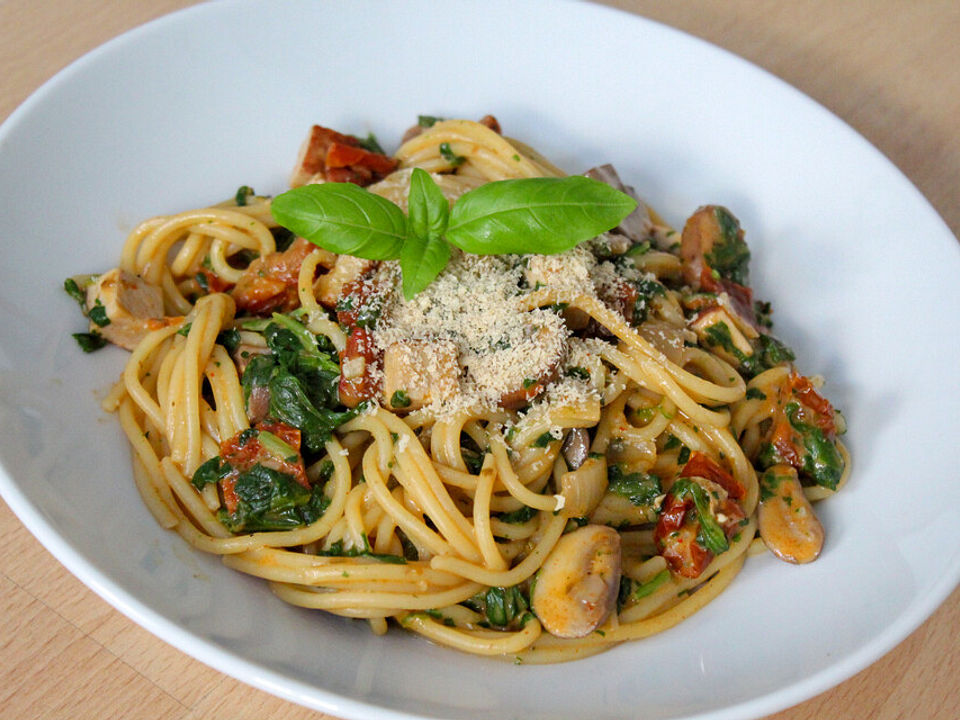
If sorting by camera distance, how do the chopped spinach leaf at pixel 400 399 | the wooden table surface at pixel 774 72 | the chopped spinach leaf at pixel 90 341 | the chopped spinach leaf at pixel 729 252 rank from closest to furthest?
the wooden table surface at pixel 774 72, the chopped spinach leaf at pixel 400 399, the chopped spinach leaf at pixel 90 341, the chopped spinach leaf at pixel 729 252

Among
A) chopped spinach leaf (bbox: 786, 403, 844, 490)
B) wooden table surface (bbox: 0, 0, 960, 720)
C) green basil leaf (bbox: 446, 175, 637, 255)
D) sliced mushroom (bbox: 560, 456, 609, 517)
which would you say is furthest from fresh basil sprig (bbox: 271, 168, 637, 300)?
wooden table surface (bbox: 0, 0, 960, 720)

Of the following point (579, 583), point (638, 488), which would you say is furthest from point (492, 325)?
point (579, 583)

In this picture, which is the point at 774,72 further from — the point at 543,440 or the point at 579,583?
the point at 579,583

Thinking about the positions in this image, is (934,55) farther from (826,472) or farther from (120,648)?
(120,648)

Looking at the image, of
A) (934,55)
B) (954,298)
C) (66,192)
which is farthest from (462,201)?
(934,55)

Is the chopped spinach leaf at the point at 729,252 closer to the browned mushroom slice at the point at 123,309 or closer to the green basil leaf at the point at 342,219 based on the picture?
the green basil leaf at the point at 342,219

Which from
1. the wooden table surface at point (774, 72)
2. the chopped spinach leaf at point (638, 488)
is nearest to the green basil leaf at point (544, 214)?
the chopped spinach leaf at point (638, 488)
